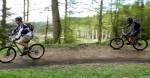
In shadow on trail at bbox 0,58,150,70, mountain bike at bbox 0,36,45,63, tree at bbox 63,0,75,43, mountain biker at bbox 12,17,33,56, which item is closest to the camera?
shadow on trail at bbox 0,58,150,70

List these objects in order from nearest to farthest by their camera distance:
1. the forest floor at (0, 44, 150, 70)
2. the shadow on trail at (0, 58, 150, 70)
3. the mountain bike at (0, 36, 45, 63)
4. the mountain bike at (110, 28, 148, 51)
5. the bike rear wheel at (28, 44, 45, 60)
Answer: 1. the shadow on trail at (0, 58, 150, 70)
2. the mountain bike at (0, 36, 45, 63)
3. the forest floor at (0, 44, 150, 70)
4. the bike rear wheel at (28, 44, 45, 60)
5. the mountain bike at (110, 28, 148, 51)

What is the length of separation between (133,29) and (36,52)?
5162mm

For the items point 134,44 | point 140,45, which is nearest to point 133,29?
point 134,44

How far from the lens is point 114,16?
33062 mm

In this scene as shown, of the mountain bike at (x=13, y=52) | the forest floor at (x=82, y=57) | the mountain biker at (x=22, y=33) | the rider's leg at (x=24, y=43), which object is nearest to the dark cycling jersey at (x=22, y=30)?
the mountain biker at (x=22, y=33)

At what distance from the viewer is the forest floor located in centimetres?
1399

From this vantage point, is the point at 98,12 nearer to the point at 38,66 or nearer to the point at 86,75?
the point at 38,66

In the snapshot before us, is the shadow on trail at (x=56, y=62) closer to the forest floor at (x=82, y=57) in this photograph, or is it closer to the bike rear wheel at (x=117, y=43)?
the forest floor at (x=82, y=57)

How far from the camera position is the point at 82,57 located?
1508 centimetres

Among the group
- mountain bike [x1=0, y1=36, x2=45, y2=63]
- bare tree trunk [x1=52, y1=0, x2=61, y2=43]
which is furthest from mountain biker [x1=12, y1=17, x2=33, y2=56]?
bare tree trunk [x1=52, y1=0, x2=61, y2=43]

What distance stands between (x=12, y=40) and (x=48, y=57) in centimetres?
189

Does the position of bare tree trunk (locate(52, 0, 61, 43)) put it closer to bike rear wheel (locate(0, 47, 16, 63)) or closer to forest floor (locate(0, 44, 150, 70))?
forest floor (locate(0, 44, 150, 70))

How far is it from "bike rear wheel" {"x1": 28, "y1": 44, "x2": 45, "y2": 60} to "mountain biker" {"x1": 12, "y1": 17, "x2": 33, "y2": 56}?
0.26 meters

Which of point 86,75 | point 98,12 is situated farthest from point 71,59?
point 98,12
